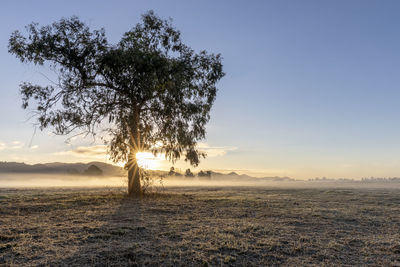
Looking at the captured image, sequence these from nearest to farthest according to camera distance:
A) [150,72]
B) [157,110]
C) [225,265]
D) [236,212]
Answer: [225,265]
[236,212]
[150,72]
[157,110]

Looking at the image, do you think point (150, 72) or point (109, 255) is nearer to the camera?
point (109, 255)

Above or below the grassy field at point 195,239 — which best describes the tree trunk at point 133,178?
above

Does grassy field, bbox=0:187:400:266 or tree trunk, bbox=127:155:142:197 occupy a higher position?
tree trunk, bbox=127:155:142:197

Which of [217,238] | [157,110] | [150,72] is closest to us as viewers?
[217,238]

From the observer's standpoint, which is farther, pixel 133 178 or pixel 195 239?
pixel 133 178

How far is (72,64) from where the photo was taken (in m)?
17.6

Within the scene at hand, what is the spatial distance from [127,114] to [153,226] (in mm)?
12188

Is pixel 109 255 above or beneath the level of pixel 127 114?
beneath

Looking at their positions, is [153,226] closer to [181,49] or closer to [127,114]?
[127,114]

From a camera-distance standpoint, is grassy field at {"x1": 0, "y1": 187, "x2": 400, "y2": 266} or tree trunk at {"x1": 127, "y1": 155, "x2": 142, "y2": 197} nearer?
grassy field at {"x1": 0, "y1": 187, "x2": 400, "y2": 266}

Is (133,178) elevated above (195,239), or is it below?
above

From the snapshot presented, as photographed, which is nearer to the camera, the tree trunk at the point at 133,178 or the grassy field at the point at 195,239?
the grassy field at the point at 195,239

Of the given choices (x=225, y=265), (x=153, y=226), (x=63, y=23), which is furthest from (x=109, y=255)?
(x=63, y=23)

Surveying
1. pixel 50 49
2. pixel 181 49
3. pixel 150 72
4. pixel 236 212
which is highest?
pixel 181 49
